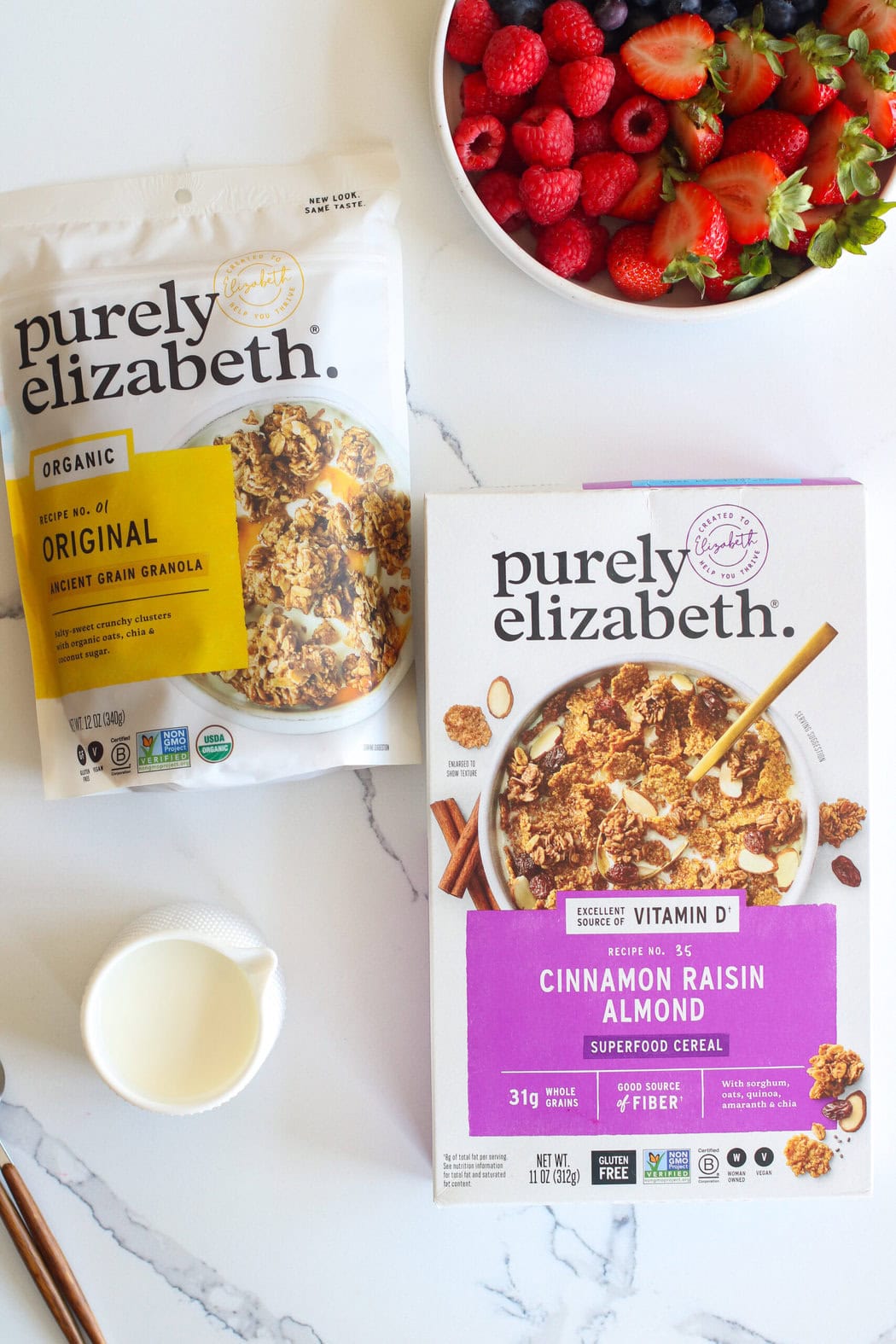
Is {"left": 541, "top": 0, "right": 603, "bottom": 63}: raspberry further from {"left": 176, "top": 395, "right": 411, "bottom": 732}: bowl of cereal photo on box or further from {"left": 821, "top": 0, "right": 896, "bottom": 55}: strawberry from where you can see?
{"left": 176, "top": 395, "right": 411, "bottom": 732}: bowl of cereal photo on box

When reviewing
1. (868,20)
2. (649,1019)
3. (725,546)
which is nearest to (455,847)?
(649,1019)

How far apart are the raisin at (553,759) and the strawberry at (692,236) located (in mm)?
335

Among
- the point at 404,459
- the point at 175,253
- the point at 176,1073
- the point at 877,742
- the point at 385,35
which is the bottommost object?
the point at 176,1073

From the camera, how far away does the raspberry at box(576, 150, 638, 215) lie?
2.29 feet

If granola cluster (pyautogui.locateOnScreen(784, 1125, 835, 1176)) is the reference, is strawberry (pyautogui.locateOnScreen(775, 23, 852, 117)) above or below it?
above

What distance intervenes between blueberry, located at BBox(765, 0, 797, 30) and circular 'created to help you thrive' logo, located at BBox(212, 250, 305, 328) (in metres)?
0.36

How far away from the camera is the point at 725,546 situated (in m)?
0.69

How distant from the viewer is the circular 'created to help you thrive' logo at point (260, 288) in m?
0.72

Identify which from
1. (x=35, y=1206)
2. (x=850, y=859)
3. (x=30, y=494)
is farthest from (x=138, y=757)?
(x=850, y=859)

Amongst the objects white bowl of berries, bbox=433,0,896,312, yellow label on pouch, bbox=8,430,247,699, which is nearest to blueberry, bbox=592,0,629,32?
white bowl of berries, bbox=433,0,896,312

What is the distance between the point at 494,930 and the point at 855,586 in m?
0.35

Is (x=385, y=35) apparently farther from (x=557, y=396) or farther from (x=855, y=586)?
(x=855, y=586)

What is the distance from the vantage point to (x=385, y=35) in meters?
0.76

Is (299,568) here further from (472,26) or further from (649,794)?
(472,26)
